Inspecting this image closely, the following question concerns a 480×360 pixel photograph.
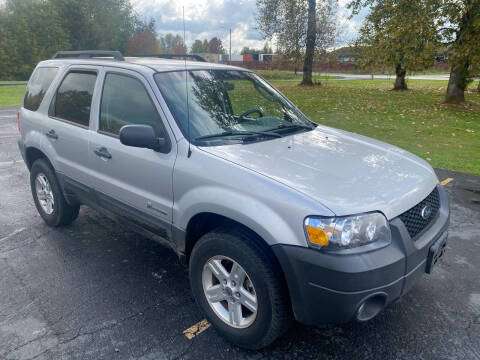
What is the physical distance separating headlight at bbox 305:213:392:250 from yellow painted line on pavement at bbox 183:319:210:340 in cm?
120

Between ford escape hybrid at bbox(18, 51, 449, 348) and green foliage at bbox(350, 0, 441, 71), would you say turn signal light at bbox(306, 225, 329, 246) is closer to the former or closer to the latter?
ford escape hybrid at bbox(18, 51, 449, 348)

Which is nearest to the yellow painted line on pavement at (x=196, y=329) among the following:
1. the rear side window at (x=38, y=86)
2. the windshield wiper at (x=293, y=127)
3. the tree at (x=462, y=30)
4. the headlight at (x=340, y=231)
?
the headlight at (x=340, y=231)

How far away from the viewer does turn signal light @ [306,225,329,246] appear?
224 cm

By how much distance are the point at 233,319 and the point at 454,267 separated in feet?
7.73

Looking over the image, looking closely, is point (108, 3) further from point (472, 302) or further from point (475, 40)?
point (472, 302)

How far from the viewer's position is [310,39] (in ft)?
83.4

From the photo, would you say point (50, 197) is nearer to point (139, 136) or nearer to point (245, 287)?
point (139, 136)

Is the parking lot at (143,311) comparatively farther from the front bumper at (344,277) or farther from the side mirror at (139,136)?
the side mirror at (139,136)

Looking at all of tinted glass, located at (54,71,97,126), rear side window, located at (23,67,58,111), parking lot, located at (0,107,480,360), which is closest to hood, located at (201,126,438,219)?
parking lot, located at (0,107,480,360)

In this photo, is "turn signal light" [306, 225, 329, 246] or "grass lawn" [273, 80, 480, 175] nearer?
"turn signal light" [306, 225, 329, 246]

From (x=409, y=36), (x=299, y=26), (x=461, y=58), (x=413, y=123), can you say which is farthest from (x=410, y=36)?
(x=299, y=26)

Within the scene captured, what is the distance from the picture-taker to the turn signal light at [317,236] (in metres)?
2.24

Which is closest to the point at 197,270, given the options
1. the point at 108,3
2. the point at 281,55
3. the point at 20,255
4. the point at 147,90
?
the point at 147,90

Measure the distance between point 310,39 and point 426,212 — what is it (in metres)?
Result: 24.6
